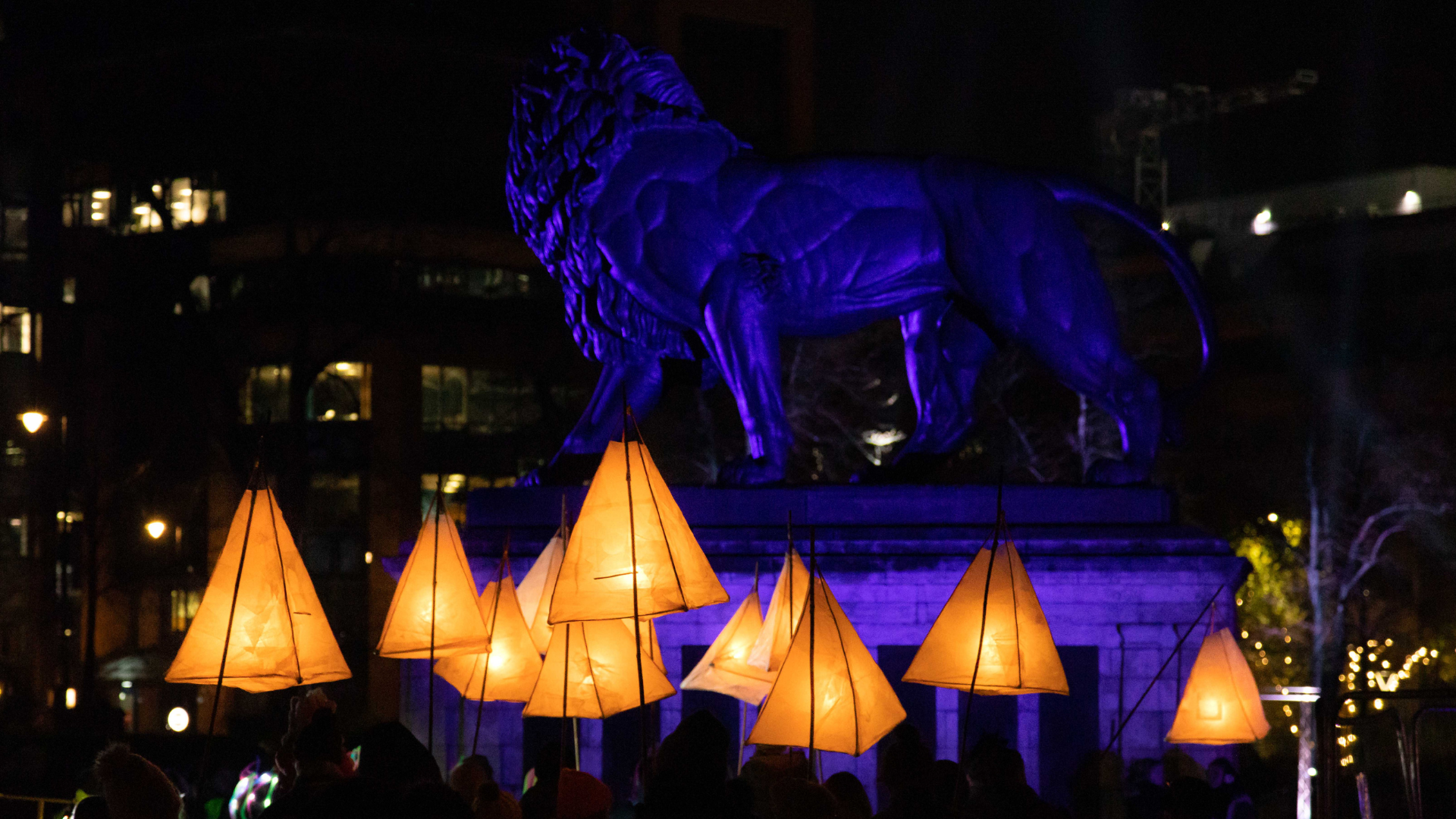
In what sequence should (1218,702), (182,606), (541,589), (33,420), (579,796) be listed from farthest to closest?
1. (182,606)
2. (33,420)
3. (541,589)
4. (1218,702)
5. (579,796)

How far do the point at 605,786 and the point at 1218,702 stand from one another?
179 inches

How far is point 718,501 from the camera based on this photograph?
36.0ft

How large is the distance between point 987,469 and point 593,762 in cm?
2472

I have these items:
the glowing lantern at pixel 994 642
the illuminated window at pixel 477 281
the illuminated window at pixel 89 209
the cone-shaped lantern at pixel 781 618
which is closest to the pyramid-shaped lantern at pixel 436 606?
the cone-shaped lantern at pixel 781 618

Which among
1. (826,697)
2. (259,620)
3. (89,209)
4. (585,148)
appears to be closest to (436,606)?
(259,620)

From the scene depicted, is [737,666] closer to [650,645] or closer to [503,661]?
[650,645]

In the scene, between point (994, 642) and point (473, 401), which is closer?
point (994, 642)

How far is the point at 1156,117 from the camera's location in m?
62.0

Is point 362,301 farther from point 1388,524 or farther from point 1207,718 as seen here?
point 1207,718

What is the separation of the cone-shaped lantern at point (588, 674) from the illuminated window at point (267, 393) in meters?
34.5

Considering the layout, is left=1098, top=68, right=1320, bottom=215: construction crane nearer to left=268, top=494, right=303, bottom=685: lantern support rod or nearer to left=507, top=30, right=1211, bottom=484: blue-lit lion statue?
left=507, top=30, right=1211, bottom=484: blue-lit lion statue

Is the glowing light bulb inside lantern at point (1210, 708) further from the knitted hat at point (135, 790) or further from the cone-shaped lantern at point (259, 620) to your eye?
the knitted hat at point (135, 790)

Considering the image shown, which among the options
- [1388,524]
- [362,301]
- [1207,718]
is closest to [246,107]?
[362,301]

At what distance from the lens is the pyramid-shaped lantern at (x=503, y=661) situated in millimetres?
9383
